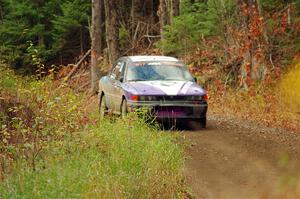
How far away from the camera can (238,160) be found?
10.8 meters

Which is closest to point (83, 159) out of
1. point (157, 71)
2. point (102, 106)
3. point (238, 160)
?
point (238, 160)

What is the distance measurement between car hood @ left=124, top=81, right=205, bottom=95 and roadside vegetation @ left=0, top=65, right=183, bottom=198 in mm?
2167

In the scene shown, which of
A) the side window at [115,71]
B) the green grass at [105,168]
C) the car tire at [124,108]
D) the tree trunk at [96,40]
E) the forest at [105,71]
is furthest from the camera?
the tree trunk at [96,40]

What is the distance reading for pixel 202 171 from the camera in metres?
10.0

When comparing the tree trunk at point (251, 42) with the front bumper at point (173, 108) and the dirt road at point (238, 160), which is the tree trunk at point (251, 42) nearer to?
the dirt road at point (238, 160)

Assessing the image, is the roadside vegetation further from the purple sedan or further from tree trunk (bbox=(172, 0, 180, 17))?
tree trunk (bbox=(172, 0, 180, 17))

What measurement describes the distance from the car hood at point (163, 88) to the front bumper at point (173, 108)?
240mm

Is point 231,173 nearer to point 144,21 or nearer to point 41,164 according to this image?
point 41,164

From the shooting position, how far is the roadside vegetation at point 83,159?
7.19 m

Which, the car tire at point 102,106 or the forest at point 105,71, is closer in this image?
the forest at point 105,71

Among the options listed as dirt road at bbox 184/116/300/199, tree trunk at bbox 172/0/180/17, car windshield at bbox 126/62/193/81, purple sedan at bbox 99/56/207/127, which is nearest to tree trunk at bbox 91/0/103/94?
tree trunk at bbox 172/0/180/17

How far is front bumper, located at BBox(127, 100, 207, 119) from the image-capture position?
13898 millimetres

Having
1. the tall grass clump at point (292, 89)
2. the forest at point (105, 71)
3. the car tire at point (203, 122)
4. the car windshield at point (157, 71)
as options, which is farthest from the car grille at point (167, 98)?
the tall grass clump at point (292, 89)

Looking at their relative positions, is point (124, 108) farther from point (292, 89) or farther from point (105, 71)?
point (105, 71)
